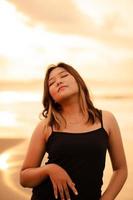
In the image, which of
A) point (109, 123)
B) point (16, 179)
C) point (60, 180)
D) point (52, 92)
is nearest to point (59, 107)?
point (52, 92)

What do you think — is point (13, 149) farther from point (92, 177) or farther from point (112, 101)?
point (92, 177)

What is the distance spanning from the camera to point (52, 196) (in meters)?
Result: 1.05

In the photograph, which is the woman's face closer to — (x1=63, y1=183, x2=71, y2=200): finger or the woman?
the woman

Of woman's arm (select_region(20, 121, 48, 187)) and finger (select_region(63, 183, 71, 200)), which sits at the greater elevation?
woman's arm (select_region(20, 121, 48, 187))

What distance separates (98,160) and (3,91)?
3.26 feet

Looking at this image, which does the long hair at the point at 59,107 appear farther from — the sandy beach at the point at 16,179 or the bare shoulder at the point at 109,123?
the sandy beach at the point at 16,179

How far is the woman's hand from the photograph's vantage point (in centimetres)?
98

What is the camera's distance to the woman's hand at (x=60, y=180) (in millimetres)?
985

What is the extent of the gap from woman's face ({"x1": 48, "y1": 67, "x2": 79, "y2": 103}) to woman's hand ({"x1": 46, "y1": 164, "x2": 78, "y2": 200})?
245 millimetres

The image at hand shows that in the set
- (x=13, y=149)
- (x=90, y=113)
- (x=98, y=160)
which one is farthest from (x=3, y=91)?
(x=98, y=160)

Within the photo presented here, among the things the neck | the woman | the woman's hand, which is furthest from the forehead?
the woman's hand

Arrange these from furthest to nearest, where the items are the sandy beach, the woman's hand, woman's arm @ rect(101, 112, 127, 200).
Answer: the sandy beach, woman's arm @ rect(101, 112, 127, 200), the woman's hand

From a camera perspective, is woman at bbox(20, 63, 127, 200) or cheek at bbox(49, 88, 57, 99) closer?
woman at bbox(20, 63, 127, 200)

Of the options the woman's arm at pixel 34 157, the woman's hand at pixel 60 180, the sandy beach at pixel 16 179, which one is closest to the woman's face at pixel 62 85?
the woman's arm at pixel 34 157
